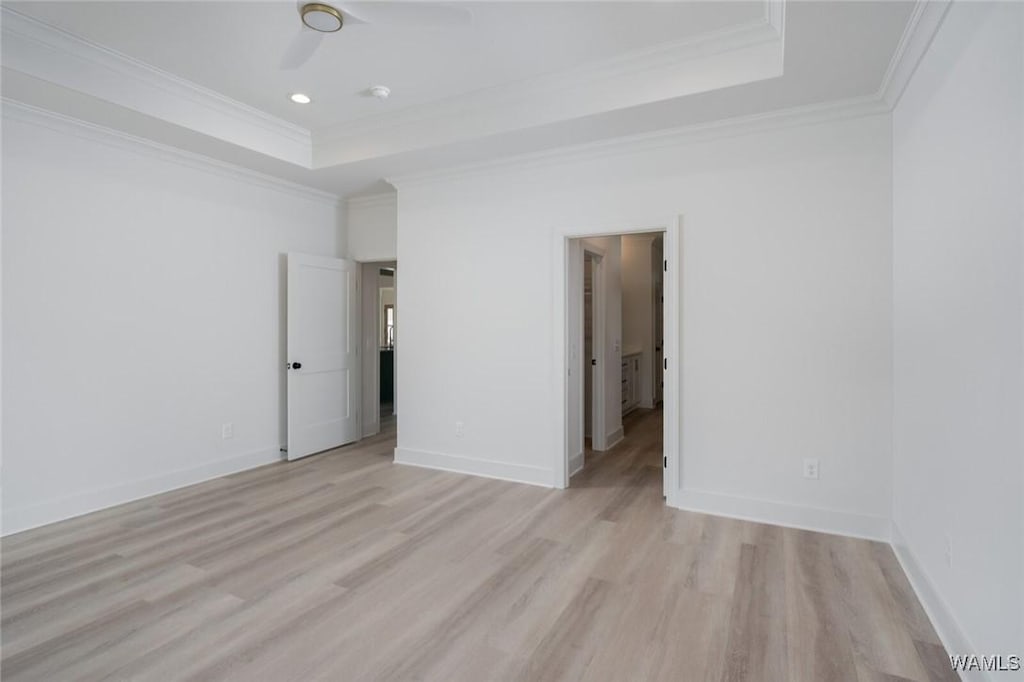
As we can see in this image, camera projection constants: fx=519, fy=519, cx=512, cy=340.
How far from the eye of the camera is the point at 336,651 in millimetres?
2078

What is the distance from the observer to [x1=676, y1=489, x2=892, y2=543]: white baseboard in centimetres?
314

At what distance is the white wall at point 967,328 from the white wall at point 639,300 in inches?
212

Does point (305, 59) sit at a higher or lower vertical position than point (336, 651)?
higher

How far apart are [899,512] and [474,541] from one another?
2428 millimetres

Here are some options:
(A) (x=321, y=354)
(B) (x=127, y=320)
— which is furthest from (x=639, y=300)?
(B) (x=127, y=320)

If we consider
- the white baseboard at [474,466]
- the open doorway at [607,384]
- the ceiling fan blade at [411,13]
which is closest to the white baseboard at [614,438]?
the open doorway at [607,384]

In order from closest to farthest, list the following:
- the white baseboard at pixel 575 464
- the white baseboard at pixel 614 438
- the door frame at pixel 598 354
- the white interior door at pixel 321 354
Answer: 1. the white baseboard at pixel 575 464
2. the white interior door at pixel 321 354
3. the door frame at pixel 598 354
4. the white baseboard at pixel 614 438

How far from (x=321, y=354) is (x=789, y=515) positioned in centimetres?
430

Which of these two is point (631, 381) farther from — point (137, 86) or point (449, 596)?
point (137, 86)

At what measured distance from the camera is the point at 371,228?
18.5 feet

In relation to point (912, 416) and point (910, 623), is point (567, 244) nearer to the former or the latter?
point (912, 416)

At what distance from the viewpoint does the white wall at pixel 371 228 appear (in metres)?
5.52

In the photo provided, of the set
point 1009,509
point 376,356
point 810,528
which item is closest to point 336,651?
point 1009,509

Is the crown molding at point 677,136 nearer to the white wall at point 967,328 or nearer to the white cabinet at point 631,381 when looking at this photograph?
the white wall at point 967,328
